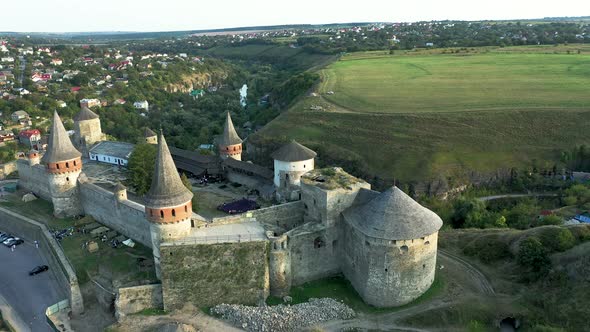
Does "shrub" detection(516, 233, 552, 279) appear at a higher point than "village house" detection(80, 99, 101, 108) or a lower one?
lower

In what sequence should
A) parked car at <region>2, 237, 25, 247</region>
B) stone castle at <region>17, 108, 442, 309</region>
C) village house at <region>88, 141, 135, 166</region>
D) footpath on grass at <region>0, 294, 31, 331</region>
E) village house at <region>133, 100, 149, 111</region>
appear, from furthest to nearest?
village house at <region>133, 100, 149, 111</region>
village house at <region>88, 141, 135, 166</region>
parked car at <region>2, 237, 25, 247</region>
footpath on grass at <region>0, 294, 31, 331</region>
stone castle at <region>17, 108, 442, 309</region>

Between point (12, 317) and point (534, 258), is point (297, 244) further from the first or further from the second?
point (12, 317)

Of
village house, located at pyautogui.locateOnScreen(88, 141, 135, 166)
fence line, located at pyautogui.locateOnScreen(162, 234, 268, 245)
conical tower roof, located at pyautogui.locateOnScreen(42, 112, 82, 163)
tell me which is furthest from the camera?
village house, located at pyautogui.locateOnScreen(88, 141, 135, 166)

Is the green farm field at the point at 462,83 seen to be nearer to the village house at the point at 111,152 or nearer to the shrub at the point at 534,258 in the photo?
the village house at the point at 111,152

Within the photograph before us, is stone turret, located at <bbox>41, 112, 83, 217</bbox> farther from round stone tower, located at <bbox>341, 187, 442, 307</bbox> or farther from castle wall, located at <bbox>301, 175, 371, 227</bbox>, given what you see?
round stone tower, located at <bbox>341, 187, 442, 307</bbox>

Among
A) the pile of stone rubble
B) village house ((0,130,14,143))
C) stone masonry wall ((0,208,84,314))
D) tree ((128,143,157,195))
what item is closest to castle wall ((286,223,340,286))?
the pile of stone rubble

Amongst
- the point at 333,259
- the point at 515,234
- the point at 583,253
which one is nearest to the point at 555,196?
the point at 515,234

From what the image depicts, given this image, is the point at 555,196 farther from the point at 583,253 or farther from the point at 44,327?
the point at 44,327

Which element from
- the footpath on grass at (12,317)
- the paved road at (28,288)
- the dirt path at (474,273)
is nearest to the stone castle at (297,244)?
the dirt path at (474,273)
